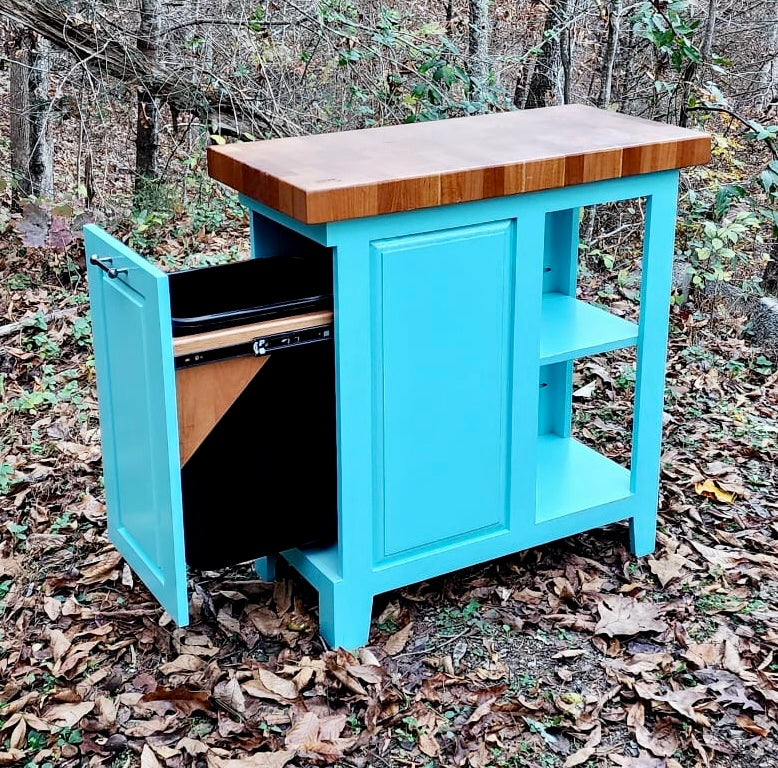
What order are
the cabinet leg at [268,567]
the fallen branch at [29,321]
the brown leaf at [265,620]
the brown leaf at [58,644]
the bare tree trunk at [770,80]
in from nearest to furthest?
the brown leaf at [58,644]
the brown leaf at [265,620]
the cabinet leg at [268,567]
the fallen branch at [29,321]
the bare tree trunk at [770,80]

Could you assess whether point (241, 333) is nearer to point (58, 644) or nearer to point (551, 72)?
point (58, 644)

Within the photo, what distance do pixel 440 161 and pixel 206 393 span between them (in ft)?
2.98

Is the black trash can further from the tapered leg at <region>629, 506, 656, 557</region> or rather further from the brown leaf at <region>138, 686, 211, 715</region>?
the tapered leg at <region>629, 506, 656, 557</region>

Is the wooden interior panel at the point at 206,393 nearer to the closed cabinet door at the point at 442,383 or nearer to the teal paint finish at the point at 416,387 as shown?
the teal paint finish at the point at 416,387

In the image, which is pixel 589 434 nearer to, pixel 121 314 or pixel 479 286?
pixel 479 286

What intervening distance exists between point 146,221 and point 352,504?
3.78m

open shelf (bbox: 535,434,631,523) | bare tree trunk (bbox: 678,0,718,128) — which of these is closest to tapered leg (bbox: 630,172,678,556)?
open shelf (bbox: 535,434,631,523)

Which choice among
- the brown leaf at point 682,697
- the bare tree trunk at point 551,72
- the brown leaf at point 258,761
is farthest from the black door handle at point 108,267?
the bare tree trunk at point 551,72

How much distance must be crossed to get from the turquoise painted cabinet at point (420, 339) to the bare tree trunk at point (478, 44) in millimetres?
2622

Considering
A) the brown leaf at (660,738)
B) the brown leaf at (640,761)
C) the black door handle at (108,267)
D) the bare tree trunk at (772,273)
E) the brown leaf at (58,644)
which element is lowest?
the brown leaf at (640,761)

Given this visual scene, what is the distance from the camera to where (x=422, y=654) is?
10.8 feet

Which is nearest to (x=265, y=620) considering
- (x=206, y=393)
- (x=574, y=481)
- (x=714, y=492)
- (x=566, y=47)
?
(x=206, y=393)

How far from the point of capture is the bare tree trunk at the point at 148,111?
602 cm

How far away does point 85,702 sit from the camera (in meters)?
3.09
